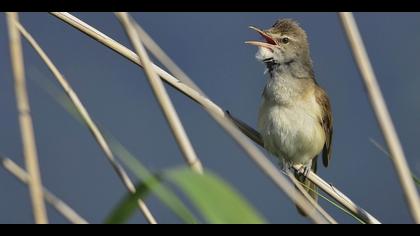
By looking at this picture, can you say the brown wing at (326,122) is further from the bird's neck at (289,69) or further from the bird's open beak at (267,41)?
the bird's open beak at (267,41)

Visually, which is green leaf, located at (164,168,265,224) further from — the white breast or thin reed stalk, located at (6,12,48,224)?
the white breast

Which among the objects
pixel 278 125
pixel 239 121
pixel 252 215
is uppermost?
pixel 278 125

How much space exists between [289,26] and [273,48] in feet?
0.57

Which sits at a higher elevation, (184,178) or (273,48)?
(273,48)

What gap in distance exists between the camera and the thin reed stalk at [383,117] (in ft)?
4.36

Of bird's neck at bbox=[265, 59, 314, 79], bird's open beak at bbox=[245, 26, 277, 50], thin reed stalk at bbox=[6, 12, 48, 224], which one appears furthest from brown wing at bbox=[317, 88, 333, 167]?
thin reed stalk at bbox=[6, 12, 48, 224]

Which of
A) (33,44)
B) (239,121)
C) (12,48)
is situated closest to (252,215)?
(12,48)

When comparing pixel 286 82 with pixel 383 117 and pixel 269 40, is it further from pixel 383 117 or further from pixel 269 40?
pixel 383 117

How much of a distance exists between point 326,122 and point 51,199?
2049 mm

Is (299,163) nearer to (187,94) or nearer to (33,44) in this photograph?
(187,94)

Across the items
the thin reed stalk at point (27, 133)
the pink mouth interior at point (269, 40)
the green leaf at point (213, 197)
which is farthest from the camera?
the pink mouth interior at point (269, 40)

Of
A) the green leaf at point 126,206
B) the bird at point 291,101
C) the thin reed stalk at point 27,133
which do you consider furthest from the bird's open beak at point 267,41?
the green leaf at point 126,206

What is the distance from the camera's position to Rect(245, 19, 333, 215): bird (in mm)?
3027

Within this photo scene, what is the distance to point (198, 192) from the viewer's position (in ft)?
3.31
